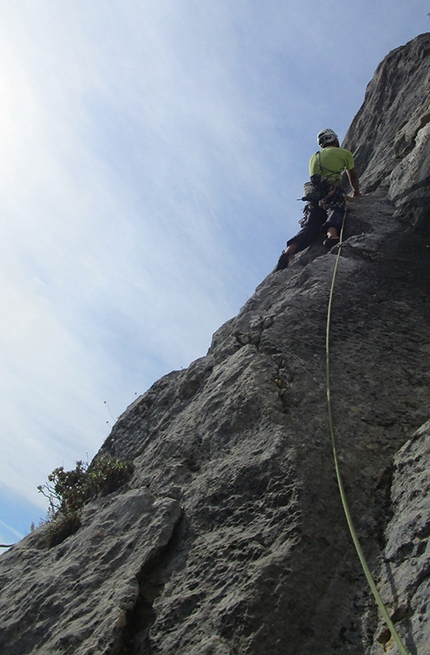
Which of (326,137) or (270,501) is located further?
(326,137)

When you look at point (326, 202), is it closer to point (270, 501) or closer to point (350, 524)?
point (270, 501)

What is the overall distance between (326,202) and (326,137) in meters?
2.11

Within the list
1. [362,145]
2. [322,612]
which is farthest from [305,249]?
[322,612]

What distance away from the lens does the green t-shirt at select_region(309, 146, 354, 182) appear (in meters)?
8.92

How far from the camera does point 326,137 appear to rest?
9.73 m

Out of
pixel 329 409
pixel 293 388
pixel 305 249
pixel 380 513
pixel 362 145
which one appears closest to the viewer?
pixel 380 513

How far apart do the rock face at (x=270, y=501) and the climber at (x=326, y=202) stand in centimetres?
117

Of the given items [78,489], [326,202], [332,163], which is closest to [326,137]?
[332,163]

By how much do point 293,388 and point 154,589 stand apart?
196 cm

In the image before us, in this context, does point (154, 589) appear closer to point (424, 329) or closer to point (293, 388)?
point (293, 388)

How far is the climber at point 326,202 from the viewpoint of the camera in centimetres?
777

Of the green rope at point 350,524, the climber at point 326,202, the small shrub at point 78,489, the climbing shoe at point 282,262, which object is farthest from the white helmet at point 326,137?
the small shrub at point 78,489

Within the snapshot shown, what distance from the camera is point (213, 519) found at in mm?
4070

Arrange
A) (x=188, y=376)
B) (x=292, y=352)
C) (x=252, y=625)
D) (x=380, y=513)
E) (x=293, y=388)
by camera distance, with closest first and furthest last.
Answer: (x=252, y=625), (x=380, y=513), (x=293, y=388), (x=292, y=352), (x=188, y=376)
